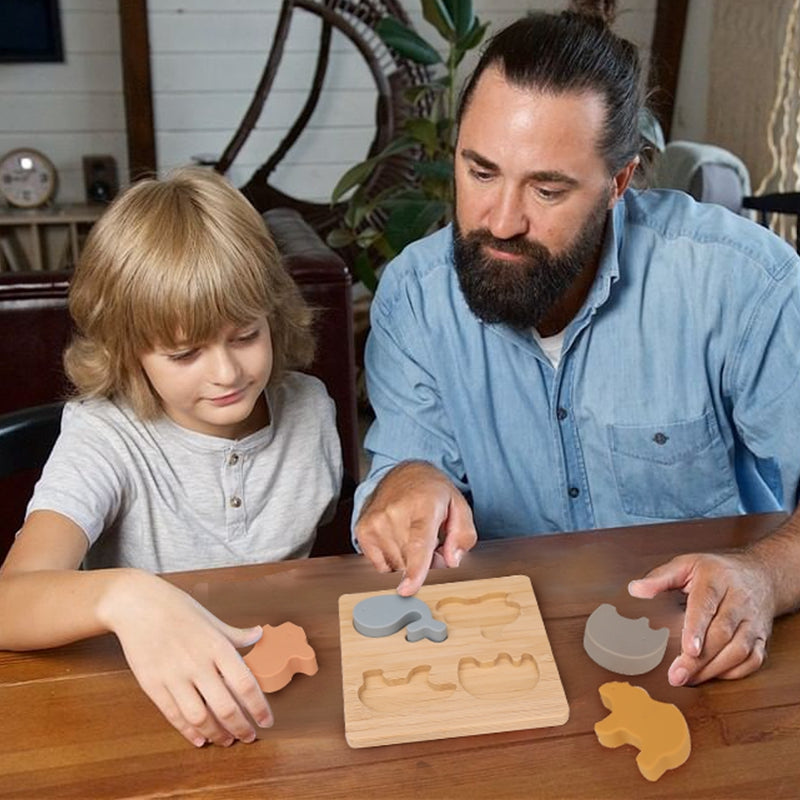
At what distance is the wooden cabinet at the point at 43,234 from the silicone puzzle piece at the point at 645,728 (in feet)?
11.8

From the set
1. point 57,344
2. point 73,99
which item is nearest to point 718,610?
point 57,344

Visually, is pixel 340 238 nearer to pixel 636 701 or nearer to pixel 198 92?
pixel 198 92

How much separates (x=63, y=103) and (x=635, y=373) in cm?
358

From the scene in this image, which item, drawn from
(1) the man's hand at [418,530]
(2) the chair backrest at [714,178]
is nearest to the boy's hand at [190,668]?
(1) the man's hand at [418,530]

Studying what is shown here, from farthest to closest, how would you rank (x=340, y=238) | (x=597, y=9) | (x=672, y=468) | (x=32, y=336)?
(x=340, y=238)
(x=32, y=336)
(x=597, y=9)
(x=672, y=468)

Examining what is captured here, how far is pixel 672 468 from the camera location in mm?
1470

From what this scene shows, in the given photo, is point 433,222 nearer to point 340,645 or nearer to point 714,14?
point 714,14

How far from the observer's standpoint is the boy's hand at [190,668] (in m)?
0.83

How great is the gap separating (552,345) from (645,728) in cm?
76

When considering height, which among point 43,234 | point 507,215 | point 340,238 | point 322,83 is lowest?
point 43,234

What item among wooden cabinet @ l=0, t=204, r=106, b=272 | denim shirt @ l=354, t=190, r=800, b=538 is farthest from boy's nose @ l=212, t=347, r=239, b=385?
wooden cabinet @ l=0, t=204, r=106, b=272

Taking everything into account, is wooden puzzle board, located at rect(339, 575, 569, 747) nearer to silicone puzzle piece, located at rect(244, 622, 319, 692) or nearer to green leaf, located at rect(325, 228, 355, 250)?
silicone puzzle piece, located at rect(244, 622, 319, 692)

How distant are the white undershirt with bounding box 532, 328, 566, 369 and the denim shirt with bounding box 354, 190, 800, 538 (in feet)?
0.06

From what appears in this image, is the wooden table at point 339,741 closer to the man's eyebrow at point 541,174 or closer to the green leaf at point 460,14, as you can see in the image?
the man's eyebrow at point 541,174
